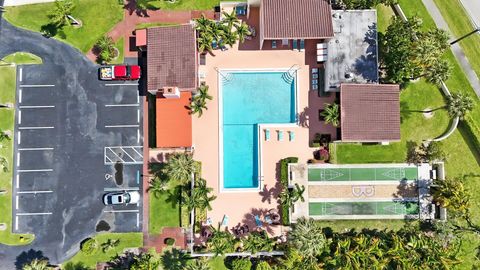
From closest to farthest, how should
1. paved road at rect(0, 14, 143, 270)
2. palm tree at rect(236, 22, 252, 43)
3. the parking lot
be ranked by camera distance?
palm tree at rect(236, 22, 252, 43), paved road at rect(0, 14, 143, 270), the parking lot

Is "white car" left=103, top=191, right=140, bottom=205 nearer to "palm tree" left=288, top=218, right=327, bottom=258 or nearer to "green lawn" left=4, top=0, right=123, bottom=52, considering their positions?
"green lawn" left=4, top=0, right=123, bottom=52

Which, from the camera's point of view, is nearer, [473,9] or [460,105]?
[460,105]

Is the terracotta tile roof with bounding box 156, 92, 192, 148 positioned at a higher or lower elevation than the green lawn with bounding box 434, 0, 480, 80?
lower

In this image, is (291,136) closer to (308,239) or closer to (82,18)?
(308,239)

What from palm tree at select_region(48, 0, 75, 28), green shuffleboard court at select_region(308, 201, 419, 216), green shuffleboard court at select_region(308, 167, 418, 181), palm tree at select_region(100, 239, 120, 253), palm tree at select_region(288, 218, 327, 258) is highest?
palm tree at select_region(48, 0, 75, 28)

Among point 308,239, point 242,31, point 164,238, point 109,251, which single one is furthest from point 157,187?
point 242,31

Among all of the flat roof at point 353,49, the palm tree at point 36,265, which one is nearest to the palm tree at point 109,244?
the palm tree at point 36,265

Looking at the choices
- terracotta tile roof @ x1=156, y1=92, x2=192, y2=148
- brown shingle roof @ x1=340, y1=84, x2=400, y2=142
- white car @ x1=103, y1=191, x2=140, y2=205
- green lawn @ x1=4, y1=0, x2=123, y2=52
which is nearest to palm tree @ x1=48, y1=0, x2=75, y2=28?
green lawn @ x1=4, y1=0, x2=123, y2=52

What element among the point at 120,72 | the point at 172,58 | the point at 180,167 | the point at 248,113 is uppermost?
the point at 172,58
